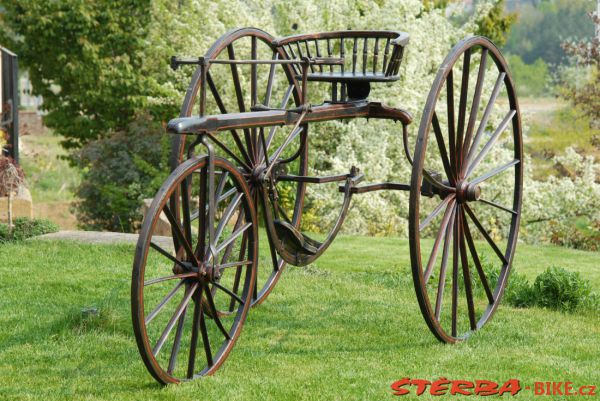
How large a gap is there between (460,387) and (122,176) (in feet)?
29.7

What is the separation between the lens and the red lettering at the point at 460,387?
4750 mm

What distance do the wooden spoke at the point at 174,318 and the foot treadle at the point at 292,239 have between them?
80 cm

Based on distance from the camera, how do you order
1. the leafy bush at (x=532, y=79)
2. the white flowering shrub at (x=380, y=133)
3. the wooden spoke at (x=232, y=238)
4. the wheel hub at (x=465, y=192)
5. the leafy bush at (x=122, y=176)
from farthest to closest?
the leafy bush at (x=532, y=79) < the leafy bush at (x=122, y=176) < the white flowering shrub at (x=380, y=133) < the wheel hub at (x=465, y=192) < the wooden spoke at (x=232, y=238)

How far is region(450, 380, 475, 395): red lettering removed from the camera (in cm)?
475

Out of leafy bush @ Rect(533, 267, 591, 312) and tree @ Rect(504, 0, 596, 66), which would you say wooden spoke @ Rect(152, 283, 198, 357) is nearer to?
leafy bush @ Rect(533, 267, 591, 312)

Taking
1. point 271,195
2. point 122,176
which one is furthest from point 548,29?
point 271,195

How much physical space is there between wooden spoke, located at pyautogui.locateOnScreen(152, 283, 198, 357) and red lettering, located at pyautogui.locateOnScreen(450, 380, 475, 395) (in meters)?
1.31

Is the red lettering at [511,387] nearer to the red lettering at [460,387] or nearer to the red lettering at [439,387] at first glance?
the red lettering at [460,387]

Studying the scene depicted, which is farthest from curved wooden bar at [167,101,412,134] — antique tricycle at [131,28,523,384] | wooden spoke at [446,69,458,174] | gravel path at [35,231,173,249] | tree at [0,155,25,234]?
tree at [0,155,25,234]

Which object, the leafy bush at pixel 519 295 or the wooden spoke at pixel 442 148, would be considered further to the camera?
the leafy bush at pixel 519 295

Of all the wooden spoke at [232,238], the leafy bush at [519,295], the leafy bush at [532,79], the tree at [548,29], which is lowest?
the leafy bush at [519,295]

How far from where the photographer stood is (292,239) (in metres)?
5.42

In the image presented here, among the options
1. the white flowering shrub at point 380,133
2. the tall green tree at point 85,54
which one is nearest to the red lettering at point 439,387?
the white flowering shrub at point 380,133

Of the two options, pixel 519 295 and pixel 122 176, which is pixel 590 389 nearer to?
pixel 519 295
